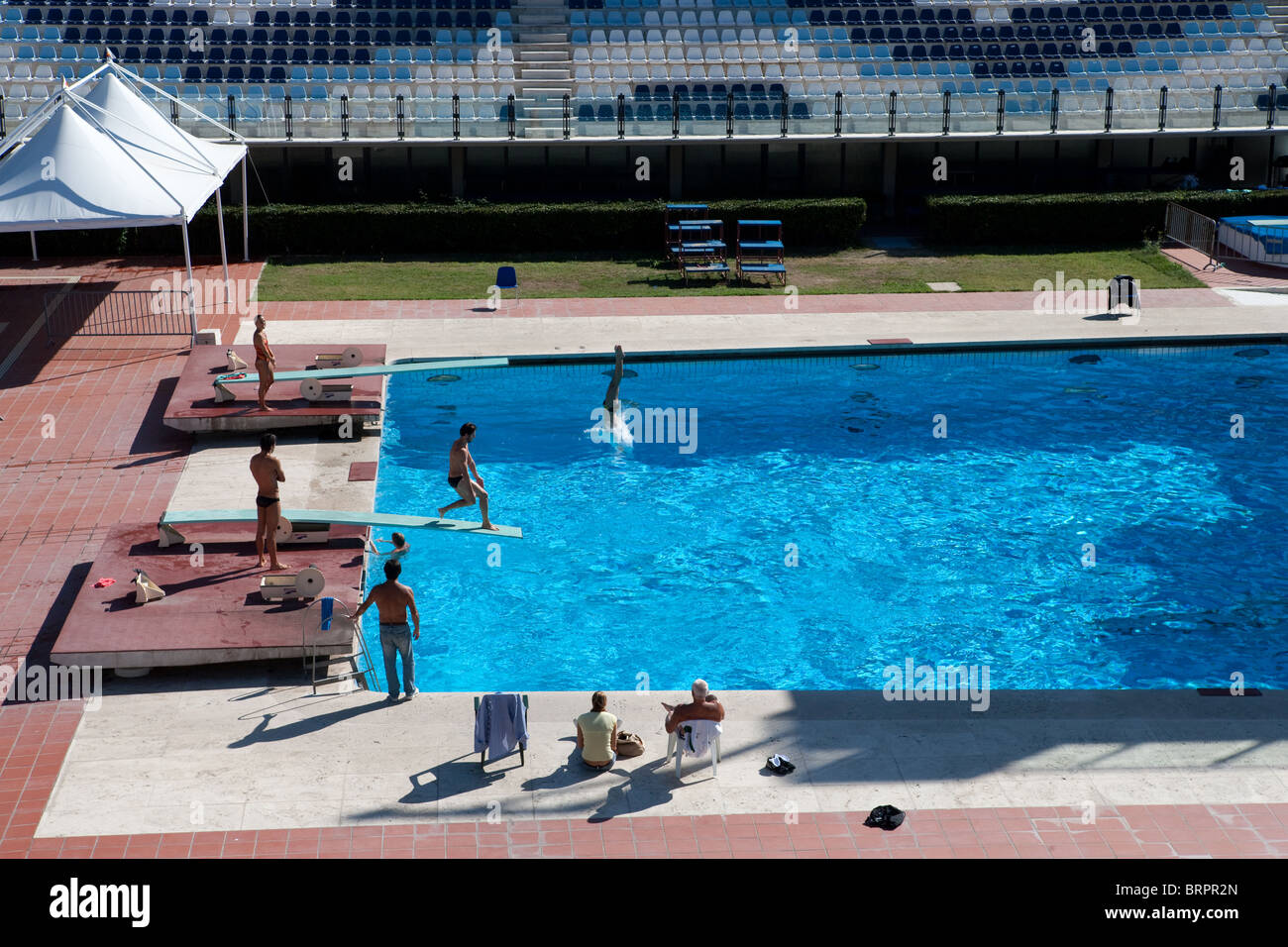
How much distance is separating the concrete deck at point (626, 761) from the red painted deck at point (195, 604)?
340mm

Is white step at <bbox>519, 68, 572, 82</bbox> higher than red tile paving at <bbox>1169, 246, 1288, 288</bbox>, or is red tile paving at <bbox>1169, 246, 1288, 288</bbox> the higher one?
white step at <bbox>519, 68, 572, 82</bbox>

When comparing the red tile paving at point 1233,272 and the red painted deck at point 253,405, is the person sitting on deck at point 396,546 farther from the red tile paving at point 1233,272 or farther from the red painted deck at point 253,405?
the red tile paving at point 1233,272

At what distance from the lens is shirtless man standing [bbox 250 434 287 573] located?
1515 centimetres

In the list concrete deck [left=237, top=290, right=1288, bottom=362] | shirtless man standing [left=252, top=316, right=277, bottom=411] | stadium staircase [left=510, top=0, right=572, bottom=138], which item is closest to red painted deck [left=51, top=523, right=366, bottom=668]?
shirtless man standing [left=252, top=316, right=277, bottom=411]

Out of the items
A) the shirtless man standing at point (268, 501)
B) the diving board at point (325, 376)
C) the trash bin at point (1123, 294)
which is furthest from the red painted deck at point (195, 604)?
the trash bin at point (1123, 294)

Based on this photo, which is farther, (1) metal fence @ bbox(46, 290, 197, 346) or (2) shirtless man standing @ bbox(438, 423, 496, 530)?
(1) metal fence @ bbox(46, 290, 197, 346)

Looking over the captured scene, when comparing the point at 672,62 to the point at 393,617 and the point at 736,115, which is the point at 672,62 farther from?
the point at 393,617

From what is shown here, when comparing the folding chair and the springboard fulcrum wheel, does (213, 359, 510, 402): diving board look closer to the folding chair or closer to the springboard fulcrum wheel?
the springboard fulcrum wheel

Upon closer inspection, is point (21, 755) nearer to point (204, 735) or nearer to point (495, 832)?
point (204, 735)

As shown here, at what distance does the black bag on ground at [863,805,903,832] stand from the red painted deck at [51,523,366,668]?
17.9ft

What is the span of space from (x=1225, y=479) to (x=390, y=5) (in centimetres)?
2506

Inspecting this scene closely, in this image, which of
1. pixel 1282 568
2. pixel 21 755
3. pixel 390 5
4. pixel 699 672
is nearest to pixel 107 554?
pixel 21 755

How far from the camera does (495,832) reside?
435 inches

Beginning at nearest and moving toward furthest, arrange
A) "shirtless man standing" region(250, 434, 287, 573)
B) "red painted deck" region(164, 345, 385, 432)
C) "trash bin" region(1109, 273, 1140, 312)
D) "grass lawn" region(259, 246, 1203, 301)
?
"shirtless man standing" region(250, 434, 287, 573) < "red painted deck" region(164, 345, 385, 432) < "trash bin" region(1109, 273, 1140, 312) < "grass lawn" region(259, 246, 1203, 301)
